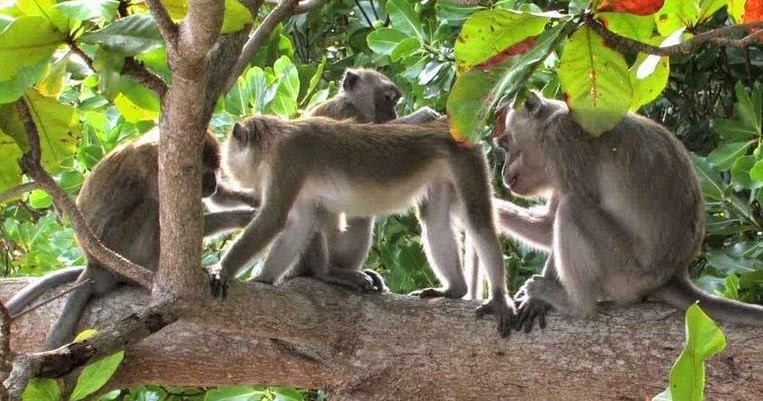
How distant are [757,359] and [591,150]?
4.01 feet

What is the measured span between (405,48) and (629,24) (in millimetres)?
3246

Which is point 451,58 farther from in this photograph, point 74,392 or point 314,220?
point 74,392

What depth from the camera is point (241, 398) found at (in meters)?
5.22

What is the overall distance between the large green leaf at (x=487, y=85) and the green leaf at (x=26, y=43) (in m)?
1.03

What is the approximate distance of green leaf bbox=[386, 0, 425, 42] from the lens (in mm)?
6102

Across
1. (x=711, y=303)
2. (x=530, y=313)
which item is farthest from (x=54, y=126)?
(x=711, y=303)

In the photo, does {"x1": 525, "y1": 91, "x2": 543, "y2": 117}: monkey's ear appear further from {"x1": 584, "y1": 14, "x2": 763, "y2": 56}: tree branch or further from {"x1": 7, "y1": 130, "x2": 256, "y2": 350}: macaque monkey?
{"x1": 584, "y1": 14, "x2": 763, "y2": 56}: tree branch

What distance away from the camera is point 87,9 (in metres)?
2.38

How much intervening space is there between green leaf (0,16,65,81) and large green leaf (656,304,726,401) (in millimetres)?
1615

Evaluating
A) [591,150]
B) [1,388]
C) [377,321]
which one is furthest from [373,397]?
[1,388]

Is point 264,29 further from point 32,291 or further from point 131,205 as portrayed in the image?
point 131,205

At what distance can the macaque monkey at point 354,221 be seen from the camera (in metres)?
5.06

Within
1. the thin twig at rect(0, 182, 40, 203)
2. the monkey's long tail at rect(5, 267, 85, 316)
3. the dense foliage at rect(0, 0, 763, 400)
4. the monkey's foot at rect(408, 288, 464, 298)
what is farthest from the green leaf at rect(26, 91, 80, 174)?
the monkey's foot at rect(408, 288, 464, 298)

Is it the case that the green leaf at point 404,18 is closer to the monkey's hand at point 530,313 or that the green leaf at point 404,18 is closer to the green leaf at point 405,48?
the green leaf at point 405,48
